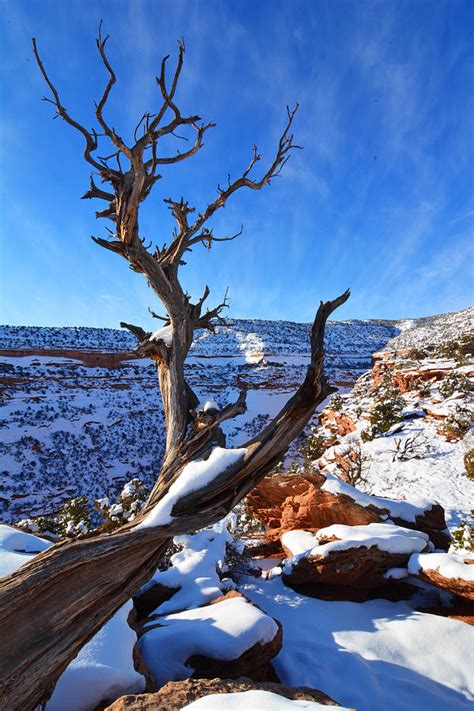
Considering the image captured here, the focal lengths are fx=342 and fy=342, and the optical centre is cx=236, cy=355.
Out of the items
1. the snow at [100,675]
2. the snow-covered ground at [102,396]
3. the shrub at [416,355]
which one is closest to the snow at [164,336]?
the snow-covered ground at [102,396]

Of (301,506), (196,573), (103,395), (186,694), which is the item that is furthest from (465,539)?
(103,395)

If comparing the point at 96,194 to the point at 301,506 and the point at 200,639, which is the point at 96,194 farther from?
the point at 301,506

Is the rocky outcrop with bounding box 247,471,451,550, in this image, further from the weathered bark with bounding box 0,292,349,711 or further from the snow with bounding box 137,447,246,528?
the snow with bounding box 137,447,246,528

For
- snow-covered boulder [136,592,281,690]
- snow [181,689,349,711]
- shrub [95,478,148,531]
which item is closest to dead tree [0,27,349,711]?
snow [181,689,349,711]

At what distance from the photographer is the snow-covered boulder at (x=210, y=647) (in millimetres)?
3232

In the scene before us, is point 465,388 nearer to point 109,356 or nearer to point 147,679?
point 147,679

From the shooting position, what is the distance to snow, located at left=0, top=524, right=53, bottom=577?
138 inches

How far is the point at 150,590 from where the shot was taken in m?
5.25

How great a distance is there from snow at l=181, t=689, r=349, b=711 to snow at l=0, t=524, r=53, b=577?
2.73 metres

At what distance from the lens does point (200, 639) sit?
11.2ft

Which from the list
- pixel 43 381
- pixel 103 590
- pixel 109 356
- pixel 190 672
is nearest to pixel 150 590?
pixel 190 672

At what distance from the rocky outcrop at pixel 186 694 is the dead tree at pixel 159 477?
512mm

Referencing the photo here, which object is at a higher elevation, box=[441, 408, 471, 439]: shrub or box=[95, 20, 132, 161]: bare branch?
box=[95, 20, 132, 161]: bare branch

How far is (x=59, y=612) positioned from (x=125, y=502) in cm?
820
